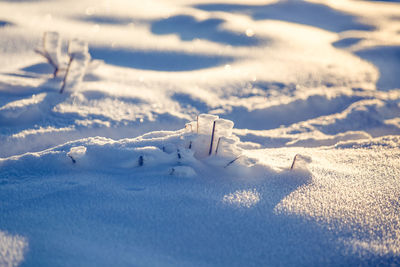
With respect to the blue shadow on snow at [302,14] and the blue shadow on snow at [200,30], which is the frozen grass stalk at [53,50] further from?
A: the blue shadow on snow at [302,14]

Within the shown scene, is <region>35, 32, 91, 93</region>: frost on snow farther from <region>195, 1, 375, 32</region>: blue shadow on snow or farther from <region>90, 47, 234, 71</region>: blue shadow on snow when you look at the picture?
<region>195, 1, 375, 32</region>: blue shadow on snow

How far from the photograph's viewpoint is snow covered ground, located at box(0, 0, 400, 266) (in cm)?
97

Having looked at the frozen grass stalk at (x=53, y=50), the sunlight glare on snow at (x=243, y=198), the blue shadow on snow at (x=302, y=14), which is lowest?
the sunlight glare on snow at (x=243, y=198)

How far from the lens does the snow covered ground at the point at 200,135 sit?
0.97 meters

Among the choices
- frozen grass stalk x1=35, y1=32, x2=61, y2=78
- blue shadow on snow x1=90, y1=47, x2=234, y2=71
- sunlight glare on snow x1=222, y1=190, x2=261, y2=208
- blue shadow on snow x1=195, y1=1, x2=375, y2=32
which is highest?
blue shadow on snow x1=195, y1=1, x2=375, y2=32

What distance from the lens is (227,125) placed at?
1275mm

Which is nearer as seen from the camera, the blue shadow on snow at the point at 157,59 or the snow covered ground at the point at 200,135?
Answer: the snow covered ground at the point at 200,135

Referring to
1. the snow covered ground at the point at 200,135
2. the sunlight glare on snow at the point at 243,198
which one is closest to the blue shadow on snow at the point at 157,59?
the snow covered ground at the point at 200,135

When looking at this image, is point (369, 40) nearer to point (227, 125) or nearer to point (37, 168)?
point (227, 125)

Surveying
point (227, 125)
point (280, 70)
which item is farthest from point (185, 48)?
point (227, 125)

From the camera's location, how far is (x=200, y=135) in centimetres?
129

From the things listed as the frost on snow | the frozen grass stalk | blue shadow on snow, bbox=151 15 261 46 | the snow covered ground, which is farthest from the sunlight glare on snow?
blue shadow on snow, bbox=151 15 261 46

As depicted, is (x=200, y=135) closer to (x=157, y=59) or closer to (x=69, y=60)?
(x=69, y=60)

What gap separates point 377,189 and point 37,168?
1.25m
